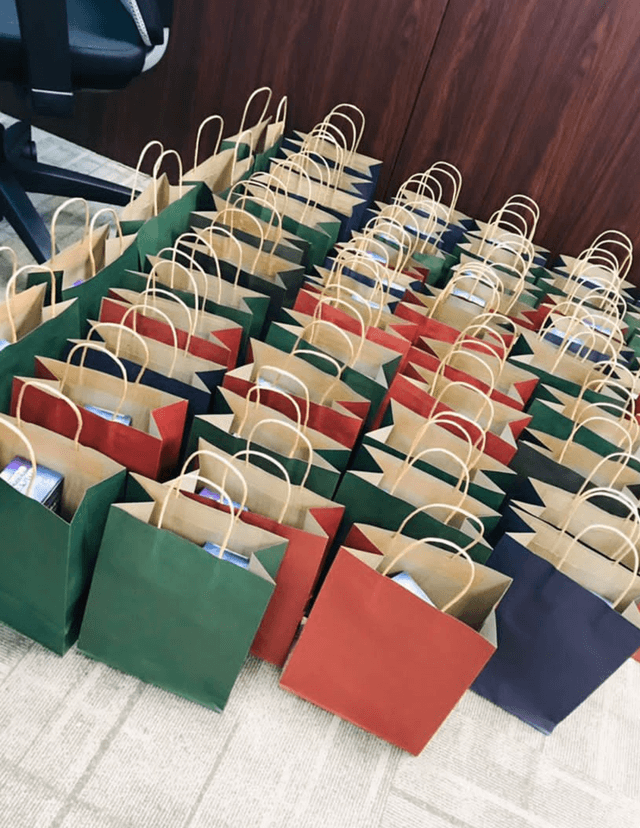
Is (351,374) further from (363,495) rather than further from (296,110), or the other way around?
(296,110)

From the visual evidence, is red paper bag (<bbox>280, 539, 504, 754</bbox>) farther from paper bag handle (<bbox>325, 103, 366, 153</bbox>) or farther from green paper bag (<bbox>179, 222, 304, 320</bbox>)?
paper bag handle (<bbox>325, 103, 366, 153</bbox>)

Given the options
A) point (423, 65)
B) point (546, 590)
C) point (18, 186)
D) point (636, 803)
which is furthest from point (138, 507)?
point (423, 65)

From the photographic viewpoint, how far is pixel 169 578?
3.66ft

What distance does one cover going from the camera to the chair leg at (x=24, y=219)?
Result: 2.08 m

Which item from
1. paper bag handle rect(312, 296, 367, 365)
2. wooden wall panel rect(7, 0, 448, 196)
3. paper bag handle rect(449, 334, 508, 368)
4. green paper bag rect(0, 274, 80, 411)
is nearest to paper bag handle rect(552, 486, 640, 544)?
paper bag handle rect(449, 334, 508, 368)

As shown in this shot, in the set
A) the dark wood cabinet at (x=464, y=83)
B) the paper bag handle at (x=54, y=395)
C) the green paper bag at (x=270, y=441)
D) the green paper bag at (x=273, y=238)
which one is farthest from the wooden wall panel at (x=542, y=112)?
the paper bag handle at (x=54, y=395)

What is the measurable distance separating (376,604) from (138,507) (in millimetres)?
415

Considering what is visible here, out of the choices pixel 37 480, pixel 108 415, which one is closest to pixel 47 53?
pixel 108 415

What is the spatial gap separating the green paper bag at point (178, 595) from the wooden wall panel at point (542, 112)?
1926mm

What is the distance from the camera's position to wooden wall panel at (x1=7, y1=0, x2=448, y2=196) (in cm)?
243

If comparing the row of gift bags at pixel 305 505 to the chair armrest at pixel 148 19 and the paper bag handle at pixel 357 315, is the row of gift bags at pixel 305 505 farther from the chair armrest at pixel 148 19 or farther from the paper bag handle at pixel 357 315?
the chair armrest at pixel 148 19

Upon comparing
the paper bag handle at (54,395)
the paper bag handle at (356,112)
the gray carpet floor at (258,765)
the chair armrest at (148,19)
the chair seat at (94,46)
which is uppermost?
the chair armrest at (148,19)

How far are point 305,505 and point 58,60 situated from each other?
1241 millimetres

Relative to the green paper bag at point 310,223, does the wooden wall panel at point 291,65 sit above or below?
above
